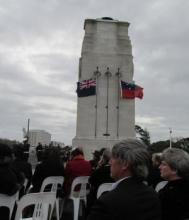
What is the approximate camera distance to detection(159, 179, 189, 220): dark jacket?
3986 mm

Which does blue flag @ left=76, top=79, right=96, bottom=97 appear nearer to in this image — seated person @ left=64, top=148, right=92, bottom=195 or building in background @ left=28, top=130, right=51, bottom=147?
seated person @ left=64, top=148, right=92, bottom=195

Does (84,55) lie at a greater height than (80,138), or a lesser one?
greater

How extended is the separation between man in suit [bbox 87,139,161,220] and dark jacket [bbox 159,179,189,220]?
0.95m

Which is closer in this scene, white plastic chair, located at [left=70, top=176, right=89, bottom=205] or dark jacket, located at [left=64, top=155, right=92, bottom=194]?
white plastic chair, located at [left=70, top=176, right=89, bottom=205]

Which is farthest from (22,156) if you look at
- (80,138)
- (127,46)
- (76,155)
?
(127,46)

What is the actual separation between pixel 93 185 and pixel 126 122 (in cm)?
2870

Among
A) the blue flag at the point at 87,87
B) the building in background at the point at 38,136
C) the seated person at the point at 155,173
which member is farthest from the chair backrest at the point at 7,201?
the building in background at the point at 38,136

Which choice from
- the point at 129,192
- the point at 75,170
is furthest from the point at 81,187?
the point at 129,192

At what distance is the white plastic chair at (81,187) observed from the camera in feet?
29.2

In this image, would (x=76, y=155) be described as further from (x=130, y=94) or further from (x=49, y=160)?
(x=130, y=94)

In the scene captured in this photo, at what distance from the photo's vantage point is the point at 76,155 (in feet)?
31.7

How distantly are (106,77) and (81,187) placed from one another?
2815 cm

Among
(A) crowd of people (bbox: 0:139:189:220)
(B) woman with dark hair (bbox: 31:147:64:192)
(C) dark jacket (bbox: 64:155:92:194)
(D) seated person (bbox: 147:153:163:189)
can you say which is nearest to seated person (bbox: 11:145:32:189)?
(B) woman with dark hair (bbox: 31:147:64:192)

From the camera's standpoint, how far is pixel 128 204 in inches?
112
